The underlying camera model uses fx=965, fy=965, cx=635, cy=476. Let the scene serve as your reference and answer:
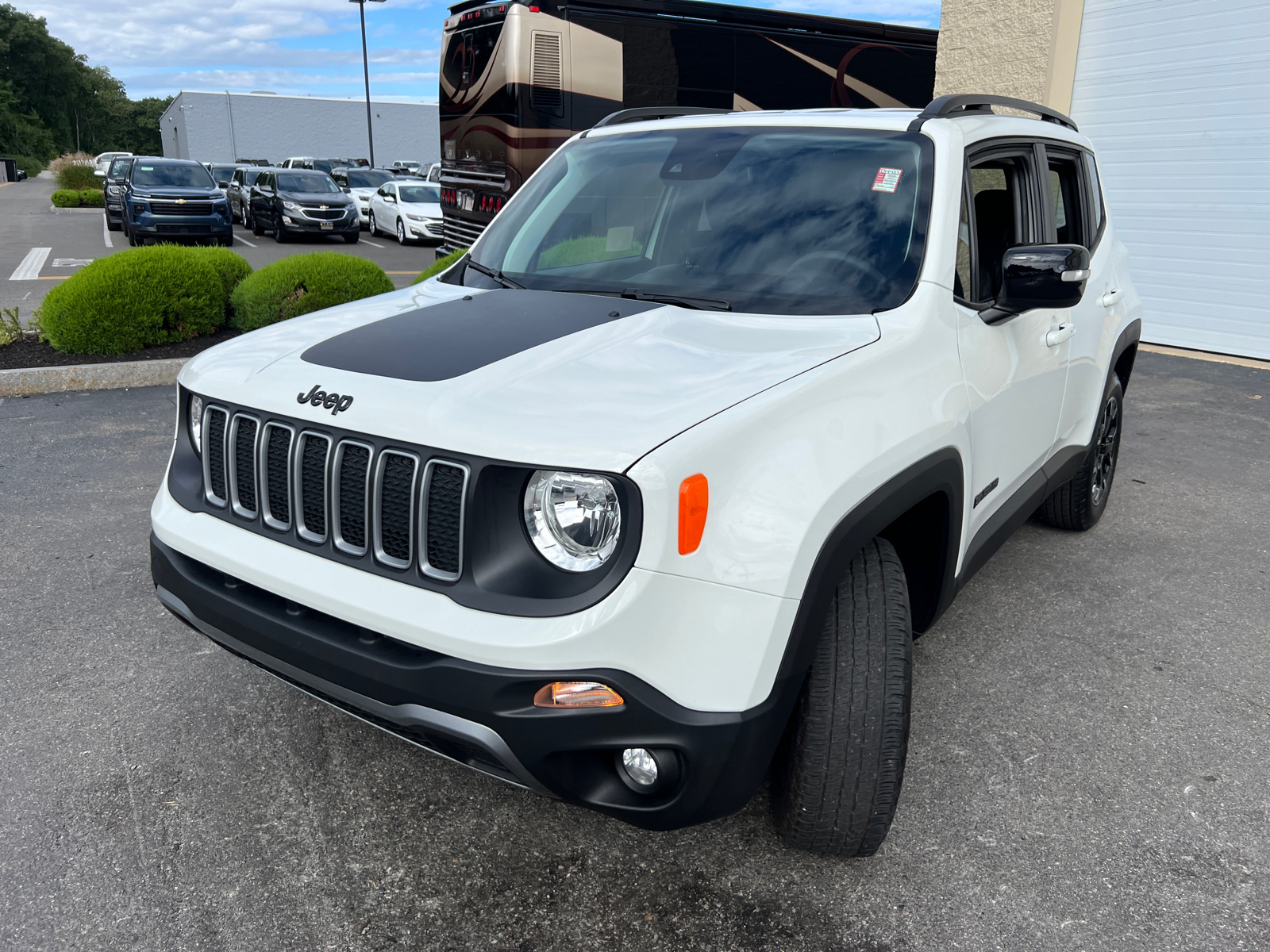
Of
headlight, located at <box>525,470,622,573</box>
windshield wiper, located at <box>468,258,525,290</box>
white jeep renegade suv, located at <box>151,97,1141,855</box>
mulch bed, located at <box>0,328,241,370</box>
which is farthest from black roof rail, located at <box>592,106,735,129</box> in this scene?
mulch bed, located at <box>0,328,241,370</box>

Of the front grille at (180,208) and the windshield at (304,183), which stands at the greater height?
the windshield at (304,183)

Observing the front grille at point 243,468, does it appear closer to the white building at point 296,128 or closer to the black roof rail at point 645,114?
the black roof rail at point 645,114

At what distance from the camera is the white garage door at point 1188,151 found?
9.40 m

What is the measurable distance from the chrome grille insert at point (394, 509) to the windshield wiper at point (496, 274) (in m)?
1.17

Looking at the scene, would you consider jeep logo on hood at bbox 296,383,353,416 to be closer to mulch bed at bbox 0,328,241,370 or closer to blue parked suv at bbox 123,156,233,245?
mulch bed at bbox 0,328,241,370

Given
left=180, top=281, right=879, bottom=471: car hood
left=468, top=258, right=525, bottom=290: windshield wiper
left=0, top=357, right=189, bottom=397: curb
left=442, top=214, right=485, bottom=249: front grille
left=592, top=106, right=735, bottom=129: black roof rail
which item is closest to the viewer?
left=180, top=281, right=879, bottom=471: car hood

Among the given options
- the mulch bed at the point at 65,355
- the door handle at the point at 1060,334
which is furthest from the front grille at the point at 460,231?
the door handle at the point at 1060,334

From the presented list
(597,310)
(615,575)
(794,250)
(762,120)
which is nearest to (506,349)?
(597,310)

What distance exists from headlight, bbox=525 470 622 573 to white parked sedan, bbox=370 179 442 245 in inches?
733

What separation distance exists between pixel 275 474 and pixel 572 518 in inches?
32.9

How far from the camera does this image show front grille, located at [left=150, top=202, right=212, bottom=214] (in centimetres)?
1797

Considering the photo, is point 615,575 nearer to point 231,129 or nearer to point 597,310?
point 597,310

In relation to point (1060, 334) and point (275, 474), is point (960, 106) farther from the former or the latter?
point (275, 474)

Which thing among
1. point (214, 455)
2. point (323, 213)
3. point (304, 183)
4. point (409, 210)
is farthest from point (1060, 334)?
point (304, 183)
